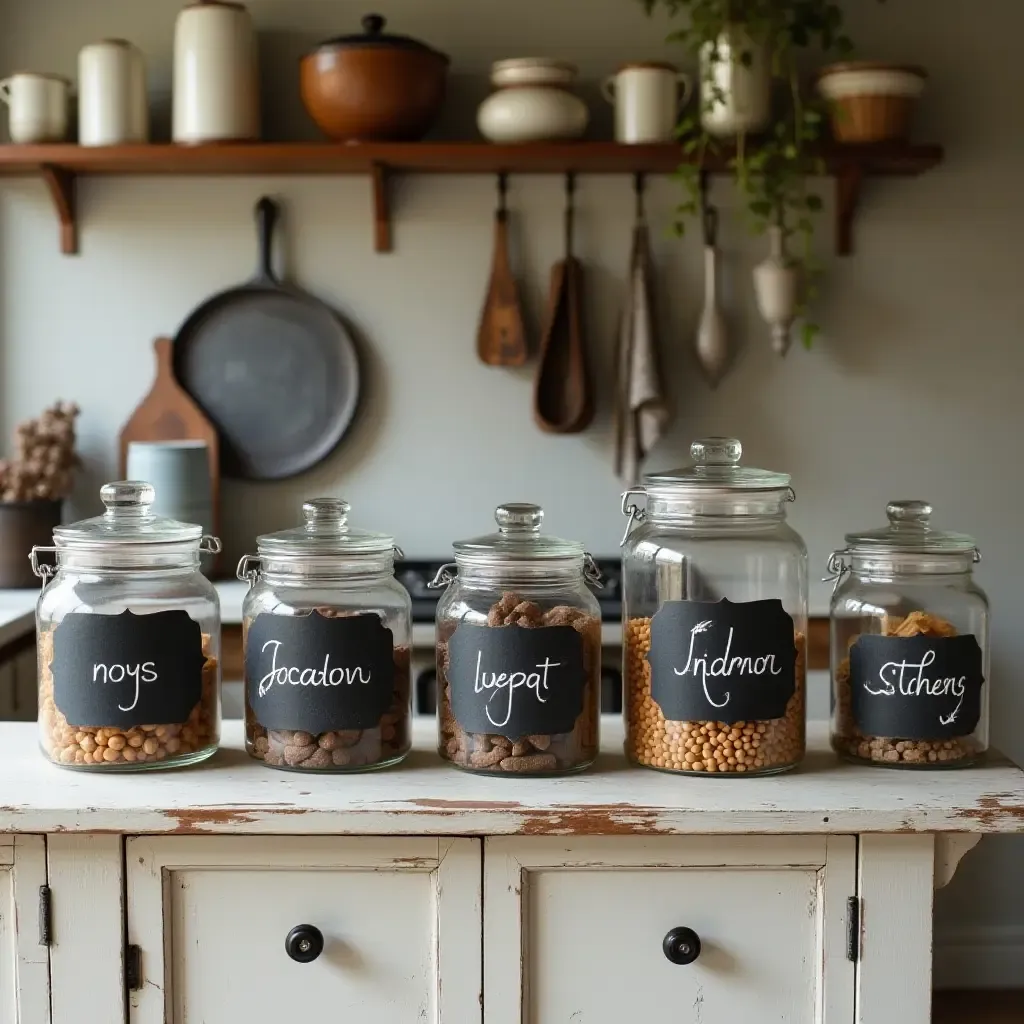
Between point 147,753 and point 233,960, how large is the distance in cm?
18

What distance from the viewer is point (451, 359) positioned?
286cm

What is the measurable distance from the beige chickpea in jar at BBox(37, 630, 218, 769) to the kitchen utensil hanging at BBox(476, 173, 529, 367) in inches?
70.5

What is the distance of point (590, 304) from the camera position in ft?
9.34

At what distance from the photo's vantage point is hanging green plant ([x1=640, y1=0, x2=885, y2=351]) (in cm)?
247

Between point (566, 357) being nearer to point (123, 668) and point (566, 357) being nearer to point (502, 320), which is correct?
point (502, 320)

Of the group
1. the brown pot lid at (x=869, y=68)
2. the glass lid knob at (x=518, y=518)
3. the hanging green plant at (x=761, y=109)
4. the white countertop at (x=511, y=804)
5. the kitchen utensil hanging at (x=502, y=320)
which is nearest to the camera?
the white countertop at (x=511, y=804)

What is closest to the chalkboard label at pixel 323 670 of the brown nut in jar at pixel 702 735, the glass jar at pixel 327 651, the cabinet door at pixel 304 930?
the glass jar at pixel 327 651

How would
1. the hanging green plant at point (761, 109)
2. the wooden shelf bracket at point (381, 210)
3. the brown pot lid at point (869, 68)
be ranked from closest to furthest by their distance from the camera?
the hanging green plant at point (761, 109), the brown pot lid at point (869, 68), the wooden shelf bracket at point (381, 210)

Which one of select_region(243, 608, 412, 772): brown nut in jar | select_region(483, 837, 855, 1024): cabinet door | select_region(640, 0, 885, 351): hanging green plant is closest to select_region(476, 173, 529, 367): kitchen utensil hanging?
select_region(640, 0, 885, 351): hanging green plant

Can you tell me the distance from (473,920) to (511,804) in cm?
10

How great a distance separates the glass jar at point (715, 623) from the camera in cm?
103

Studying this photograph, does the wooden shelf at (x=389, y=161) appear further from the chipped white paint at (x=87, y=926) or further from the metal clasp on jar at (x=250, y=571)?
the chipped white paint at (x=87, y=926)

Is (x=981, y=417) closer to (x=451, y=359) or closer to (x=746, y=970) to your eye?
(x=451, y=359)

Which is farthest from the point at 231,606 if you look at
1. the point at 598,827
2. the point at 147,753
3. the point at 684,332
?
the point at 598,827
